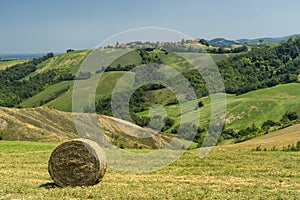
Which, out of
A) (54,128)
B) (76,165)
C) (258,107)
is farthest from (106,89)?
(76,165)

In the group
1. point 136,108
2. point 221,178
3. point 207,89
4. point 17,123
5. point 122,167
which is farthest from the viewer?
point 207,89

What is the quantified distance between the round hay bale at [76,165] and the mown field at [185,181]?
19.0 inches

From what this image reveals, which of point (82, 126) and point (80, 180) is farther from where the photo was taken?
point (82, 126)

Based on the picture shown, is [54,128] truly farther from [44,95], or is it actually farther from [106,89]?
[44,95]

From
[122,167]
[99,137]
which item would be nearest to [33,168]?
[122,167]

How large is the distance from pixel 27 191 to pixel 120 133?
112 feet

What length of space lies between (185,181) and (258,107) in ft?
339

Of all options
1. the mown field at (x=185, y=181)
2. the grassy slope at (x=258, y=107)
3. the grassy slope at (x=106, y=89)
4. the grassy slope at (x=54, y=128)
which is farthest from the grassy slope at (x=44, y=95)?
the mown field at (x=185, y=181)

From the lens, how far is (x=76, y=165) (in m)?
15.4

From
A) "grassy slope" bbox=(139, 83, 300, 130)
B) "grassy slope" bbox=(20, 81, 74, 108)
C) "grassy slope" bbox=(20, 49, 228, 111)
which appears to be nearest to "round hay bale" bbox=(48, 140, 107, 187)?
"grassy slope" bbox=(139, 83, 300, 130)

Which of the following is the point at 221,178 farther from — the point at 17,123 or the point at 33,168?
the point at 17,123

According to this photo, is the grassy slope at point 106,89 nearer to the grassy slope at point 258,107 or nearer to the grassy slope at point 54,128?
the grassy slope at point 258,107

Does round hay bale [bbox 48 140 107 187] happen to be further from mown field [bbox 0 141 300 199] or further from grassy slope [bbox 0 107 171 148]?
grassy slope [bbox 0 107 171 148]

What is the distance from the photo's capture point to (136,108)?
126 m
